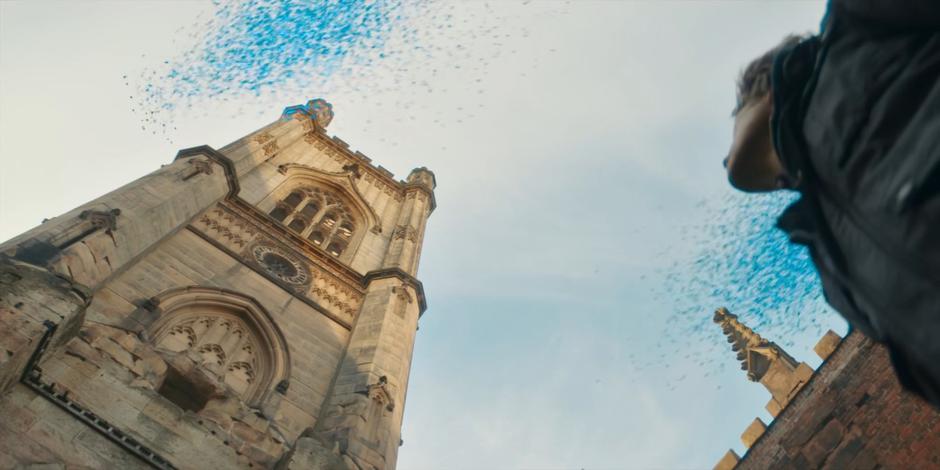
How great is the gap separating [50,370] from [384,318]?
25.7ft

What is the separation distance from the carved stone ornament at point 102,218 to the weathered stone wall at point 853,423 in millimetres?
11087

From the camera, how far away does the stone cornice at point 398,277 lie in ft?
57.3

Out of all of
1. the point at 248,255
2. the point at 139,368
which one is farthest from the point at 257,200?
the point at 139,368

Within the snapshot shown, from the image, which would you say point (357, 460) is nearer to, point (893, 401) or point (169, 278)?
point (169, 278)

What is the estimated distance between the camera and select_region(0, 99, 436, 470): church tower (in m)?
7.20

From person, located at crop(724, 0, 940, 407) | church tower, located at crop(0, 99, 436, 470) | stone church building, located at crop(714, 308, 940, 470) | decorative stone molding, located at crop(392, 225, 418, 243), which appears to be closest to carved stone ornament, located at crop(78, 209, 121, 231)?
church tower, located at crop(0, 99, 436, 470)

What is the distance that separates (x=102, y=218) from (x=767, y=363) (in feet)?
43.6

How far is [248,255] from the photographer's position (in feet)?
51.8

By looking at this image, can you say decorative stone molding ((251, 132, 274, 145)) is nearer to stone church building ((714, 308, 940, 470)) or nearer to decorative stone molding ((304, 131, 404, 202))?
decorative stone molding ((304, 131, 404, 202))

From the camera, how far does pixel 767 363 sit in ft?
43.7

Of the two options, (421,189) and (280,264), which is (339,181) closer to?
(421,189)

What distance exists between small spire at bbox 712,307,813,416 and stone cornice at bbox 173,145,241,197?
13027 mm

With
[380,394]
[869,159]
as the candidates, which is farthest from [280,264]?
[869,159]

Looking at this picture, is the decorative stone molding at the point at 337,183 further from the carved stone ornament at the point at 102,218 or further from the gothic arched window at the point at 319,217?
the carved stone ornament at the point at 102,218
